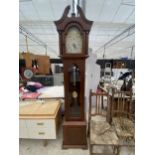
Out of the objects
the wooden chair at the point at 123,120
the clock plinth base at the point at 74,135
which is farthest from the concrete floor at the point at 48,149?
the wooden chair at the point at 123,120

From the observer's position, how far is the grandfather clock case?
6.01 feet

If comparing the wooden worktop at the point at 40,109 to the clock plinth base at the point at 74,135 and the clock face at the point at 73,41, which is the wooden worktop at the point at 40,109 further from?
the clock face at the point at 73,41

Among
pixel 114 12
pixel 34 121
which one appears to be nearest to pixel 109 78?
pixel 114 12

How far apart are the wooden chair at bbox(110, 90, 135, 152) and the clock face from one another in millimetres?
819

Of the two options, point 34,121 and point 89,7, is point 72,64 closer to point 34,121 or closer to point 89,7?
point 34,121

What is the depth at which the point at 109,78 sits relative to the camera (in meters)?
4.54

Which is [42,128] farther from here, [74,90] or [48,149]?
[74,90]

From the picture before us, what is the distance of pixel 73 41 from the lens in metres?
1.88

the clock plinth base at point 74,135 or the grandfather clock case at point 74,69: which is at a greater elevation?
the grandfather clock case at point 74,69

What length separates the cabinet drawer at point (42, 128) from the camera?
6.73 ft

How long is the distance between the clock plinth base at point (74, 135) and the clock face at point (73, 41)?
889 millimetres

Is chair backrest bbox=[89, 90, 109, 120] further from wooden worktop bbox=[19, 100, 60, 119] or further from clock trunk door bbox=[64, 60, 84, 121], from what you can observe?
wooden worktop bbox=[19, 100, 60, 119]
